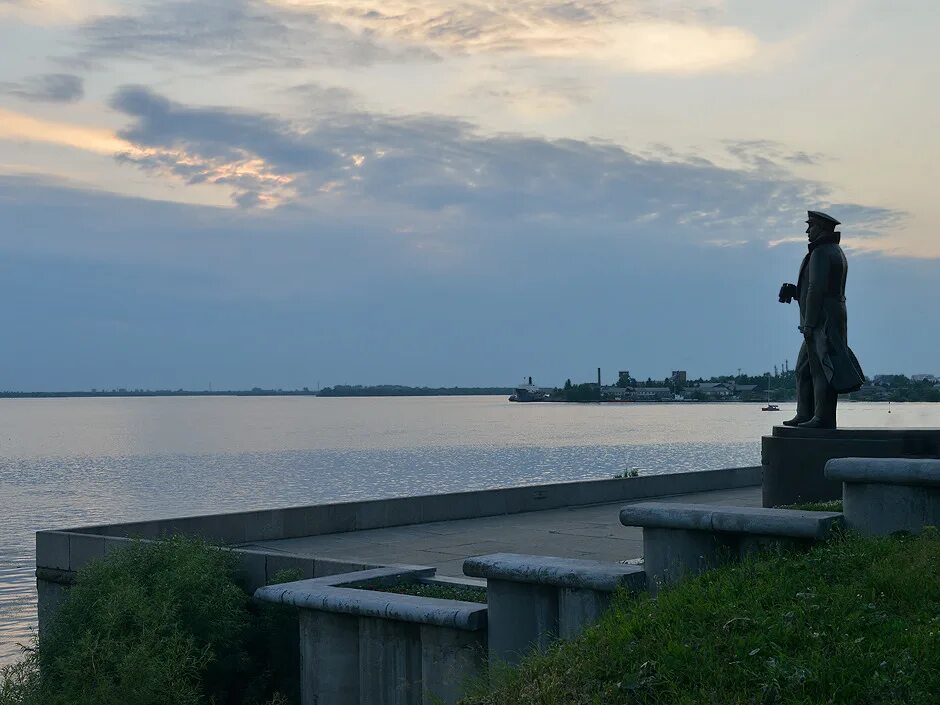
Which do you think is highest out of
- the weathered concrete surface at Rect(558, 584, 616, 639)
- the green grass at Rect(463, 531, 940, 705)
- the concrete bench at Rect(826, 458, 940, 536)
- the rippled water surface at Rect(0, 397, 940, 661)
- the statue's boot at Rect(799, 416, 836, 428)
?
the statue's boot at Rect(799, 416, 836, 428)

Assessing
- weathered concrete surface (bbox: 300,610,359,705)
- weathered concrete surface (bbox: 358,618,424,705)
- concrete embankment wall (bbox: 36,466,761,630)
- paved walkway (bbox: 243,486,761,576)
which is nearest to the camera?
weathered concrete surface (bbox: 358,618,424,705)

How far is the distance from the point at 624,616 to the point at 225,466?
2711 inches

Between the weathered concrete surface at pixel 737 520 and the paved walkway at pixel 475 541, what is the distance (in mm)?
5333

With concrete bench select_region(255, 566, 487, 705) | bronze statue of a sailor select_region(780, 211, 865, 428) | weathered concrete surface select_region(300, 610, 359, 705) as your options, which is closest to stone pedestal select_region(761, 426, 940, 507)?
bronze statue of a sailor select_region(780, 211, 865, 428)

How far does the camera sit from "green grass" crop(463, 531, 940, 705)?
573 cm

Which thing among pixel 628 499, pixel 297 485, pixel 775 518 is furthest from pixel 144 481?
pixel 775 518

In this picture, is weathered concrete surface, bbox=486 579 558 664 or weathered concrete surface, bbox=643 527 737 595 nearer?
weathered concrete surface, bbox=643 527 737 595

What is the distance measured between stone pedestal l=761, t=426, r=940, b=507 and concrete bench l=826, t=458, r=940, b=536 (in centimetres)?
576

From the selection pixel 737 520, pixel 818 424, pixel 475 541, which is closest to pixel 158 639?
pixel 737 520

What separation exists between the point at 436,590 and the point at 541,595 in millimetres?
2190

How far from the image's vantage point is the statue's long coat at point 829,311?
14742 millimetres

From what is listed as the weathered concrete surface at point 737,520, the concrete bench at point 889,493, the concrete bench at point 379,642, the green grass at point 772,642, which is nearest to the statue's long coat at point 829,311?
the concrete bench at point 889,493

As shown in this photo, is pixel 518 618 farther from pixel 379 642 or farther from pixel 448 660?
pixel 379 642

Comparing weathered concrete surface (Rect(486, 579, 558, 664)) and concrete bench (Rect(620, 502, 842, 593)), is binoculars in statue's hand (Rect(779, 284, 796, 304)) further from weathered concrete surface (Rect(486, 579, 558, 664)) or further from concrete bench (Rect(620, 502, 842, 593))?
weathered concrete surface (Rect(486, 579, 558, 664))
